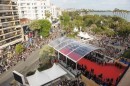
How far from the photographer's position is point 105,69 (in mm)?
27172

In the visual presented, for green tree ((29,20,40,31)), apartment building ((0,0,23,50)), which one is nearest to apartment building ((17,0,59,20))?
green tree ((29,20,40,31))

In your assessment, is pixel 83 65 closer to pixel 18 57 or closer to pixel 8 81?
pixel 8 81

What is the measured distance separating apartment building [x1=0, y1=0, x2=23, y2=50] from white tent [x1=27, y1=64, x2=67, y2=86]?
2348 cm

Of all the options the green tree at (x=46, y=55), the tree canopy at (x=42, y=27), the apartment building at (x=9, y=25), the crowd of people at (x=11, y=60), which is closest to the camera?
the green tree at (x=46, y=55)

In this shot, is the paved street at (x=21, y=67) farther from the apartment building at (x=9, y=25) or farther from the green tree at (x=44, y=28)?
the green tree at (x=44, y=28)

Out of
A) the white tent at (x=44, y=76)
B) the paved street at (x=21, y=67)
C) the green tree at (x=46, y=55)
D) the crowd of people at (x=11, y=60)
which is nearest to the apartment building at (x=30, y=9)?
the crowd of people at (x=11, y=60)

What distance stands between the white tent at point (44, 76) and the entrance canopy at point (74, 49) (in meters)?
3.01

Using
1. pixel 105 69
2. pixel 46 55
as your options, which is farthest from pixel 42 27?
pixel 105 69

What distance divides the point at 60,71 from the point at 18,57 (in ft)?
54.5

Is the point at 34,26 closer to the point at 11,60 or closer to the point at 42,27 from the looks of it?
the point at 42,27

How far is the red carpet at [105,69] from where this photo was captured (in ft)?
81.3

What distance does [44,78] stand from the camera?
77.8 feet

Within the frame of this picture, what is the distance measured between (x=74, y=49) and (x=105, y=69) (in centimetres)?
607

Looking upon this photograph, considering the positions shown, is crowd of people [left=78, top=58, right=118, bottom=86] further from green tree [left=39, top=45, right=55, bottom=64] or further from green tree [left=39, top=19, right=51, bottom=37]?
green tree [left=39, top=19, right=51, bottom=37]
